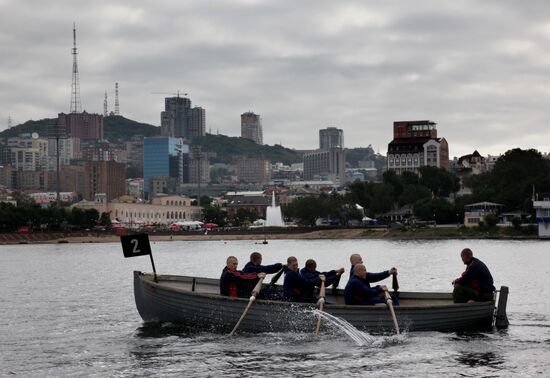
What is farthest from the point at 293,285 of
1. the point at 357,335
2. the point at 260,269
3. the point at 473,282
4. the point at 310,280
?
the point at 473,282

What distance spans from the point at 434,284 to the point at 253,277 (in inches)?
1129

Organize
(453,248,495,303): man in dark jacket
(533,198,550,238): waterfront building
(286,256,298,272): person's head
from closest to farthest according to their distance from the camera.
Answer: (453,248,495,303): man in dark jacket → (286,256,298,272): person's head → (533,198,550,238): waterfront building

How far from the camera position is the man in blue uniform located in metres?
33.9

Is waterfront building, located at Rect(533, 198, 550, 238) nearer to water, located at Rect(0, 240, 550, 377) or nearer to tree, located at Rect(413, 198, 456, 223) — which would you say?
tree, located at Rect(413, 198, 456, 223)

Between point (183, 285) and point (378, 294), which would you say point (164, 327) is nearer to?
point (183, 285)

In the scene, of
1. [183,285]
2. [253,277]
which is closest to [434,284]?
[183,285]

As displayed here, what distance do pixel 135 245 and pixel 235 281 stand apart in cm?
519

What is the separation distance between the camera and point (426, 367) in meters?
30.1

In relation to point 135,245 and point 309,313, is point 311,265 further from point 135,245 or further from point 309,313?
point 135,245

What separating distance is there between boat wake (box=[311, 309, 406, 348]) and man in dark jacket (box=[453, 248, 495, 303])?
2.61 metres

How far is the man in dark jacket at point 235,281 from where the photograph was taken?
35.5 metres

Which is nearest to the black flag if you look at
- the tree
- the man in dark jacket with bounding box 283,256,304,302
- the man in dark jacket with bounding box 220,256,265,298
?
the man in dark jacket with bounding box 220,256,265,298

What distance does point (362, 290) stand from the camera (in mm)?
33938

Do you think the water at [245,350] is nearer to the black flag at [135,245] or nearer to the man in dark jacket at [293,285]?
the man in dark jacket at [293,285]
